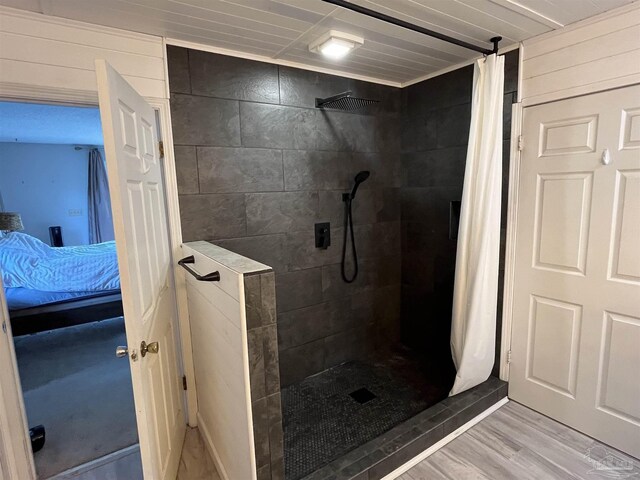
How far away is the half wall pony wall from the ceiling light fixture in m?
0.40

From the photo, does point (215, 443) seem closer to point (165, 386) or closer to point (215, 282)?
point (165, 386)

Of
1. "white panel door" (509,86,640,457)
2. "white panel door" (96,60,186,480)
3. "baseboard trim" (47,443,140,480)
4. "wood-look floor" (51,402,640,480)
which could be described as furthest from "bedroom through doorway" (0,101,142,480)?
"white panel door" (509,86,640,457)

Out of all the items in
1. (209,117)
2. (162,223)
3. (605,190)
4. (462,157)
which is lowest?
(162,223)

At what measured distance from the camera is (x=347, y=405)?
87.4 inches

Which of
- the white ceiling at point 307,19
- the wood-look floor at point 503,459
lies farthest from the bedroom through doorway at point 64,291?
the white ceiling at point 307,19

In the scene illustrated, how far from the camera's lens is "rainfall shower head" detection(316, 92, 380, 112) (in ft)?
6.93

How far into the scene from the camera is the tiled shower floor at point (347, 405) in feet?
6.06

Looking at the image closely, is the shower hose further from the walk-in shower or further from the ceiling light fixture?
the ceiling light fixture

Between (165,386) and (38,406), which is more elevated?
(165,386)

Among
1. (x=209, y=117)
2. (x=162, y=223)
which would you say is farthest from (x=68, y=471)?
(x=209, y=117)

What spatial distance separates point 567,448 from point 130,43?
124 inches

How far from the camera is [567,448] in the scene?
1808 mm

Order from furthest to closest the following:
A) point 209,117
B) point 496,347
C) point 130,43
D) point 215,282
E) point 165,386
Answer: point 496,347 → point 209,117 → point 130,43 → point 165,386 → point 215,282

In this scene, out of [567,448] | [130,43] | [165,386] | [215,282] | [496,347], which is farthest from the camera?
[496,347]
